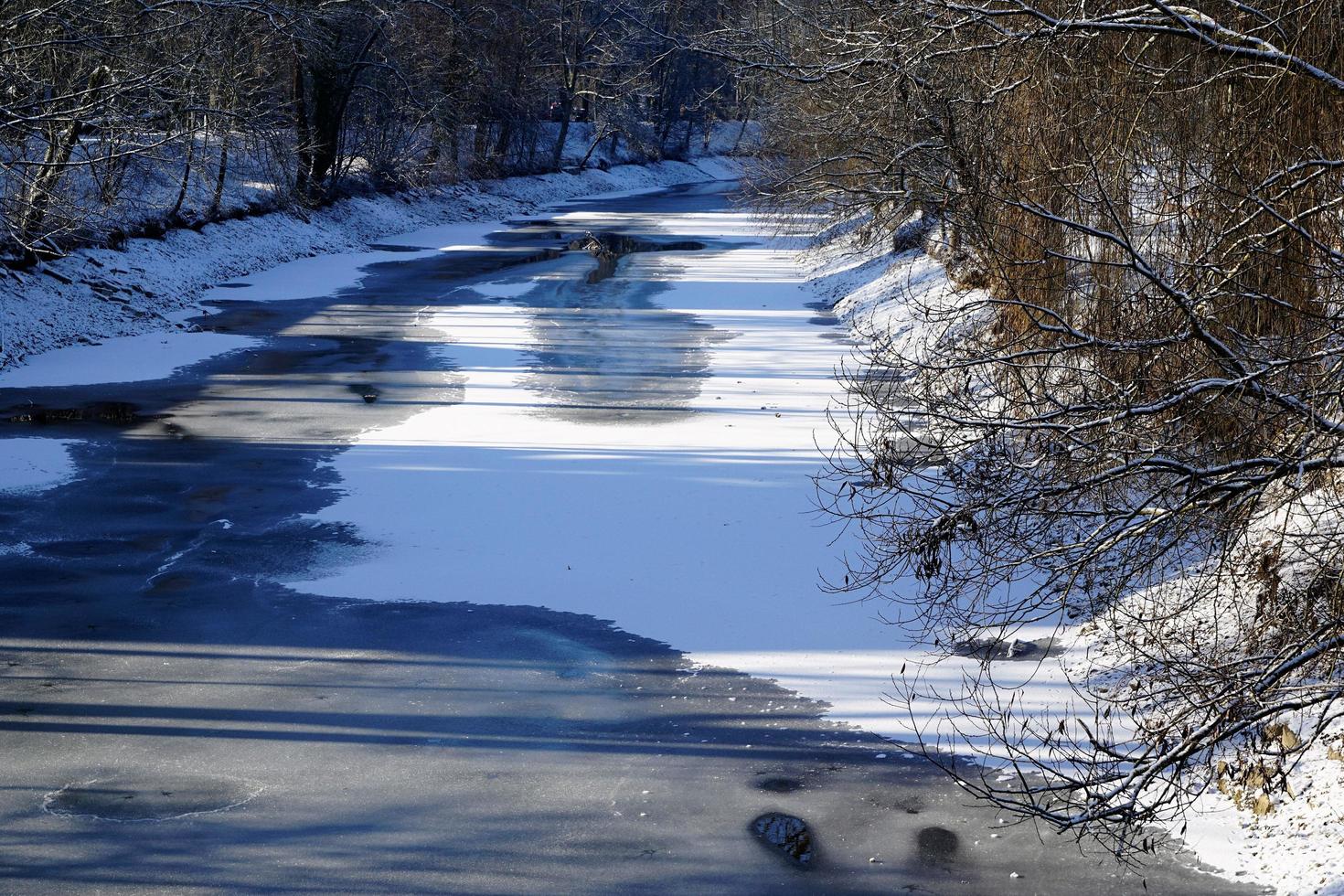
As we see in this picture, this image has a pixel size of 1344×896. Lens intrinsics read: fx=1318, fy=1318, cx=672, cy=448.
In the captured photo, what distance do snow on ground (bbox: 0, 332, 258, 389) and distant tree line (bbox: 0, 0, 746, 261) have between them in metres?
1.61

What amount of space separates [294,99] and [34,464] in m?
24.8

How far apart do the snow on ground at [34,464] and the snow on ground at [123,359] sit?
11.1 ft

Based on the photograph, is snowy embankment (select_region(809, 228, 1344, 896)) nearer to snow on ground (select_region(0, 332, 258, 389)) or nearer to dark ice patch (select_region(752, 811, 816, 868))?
dark ice patch (select_region(752, 811, 816, 868))

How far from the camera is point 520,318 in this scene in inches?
939

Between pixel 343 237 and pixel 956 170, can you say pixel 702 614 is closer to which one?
pixel 956 170

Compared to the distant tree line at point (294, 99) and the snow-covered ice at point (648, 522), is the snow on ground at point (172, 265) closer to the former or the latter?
the distant tree line at point (294, 99)

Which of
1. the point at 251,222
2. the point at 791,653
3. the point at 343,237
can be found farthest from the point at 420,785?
the point at 343,237

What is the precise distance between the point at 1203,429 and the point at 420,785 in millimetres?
4526

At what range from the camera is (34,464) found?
13.3m

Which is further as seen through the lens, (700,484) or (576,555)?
(700,484)

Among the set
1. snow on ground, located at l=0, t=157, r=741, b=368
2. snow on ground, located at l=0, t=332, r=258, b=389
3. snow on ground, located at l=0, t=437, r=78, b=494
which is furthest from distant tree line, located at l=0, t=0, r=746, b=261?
snow on ground, located at l=0, t=437, r=78, b=494

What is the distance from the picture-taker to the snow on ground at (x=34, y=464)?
12.6 metres

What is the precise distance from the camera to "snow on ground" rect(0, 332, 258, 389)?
17547 millimetres

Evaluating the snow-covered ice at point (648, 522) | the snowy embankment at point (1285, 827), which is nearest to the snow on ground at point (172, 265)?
the snow-covered ice at point (648, 522)
